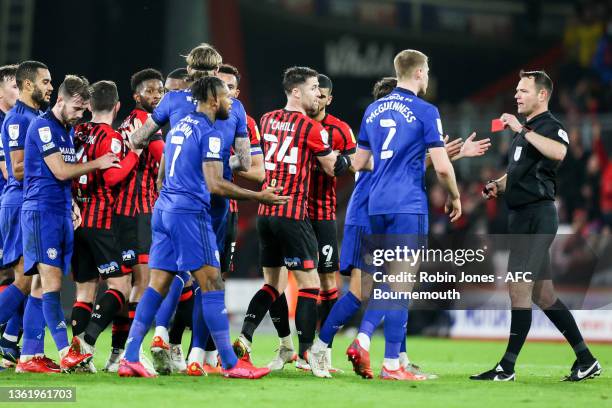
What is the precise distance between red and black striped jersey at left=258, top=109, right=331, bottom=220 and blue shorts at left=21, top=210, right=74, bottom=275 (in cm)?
159

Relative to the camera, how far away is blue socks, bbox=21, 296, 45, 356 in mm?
8477

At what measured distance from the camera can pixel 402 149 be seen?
26.8 ft

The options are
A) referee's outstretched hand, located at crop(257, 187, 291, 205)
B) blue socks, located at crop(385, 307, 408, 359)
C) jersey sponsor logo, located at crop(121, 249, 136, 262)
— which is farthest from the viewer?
jersey sponsor logo, located at crop(121, 249, 136, 262)

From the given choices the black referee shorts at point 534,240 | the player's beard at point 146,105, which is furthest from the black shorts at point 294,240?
the black referee shorts at point 534,240

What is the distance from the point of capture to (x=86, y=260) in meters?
8.80

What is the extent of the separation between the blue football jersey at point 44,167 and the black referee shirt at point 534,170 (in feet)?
11.6

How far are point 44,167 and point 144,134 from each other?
824mm

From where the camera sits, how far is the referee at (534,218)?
27.5 ft

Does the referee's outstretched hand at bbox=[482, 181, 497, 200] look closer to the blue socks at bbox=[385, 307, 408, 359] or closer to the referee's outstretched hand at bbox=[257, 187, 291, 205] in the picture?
the blue socks at bbox=[385, 307, 408, 359]

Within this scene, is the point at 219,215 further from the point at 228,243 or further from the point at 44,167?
the point at 44,167

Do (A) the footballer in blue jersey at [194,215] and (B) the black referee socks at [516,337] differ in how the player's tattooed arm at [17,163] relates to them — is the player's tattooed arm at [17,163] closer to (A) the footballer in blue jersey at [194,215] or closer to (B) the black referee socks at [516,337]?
(A) the footballer in blue jersey at [194,215]

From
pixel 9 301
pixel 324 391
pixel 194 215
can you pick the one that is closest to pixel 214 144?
pixel 194 215

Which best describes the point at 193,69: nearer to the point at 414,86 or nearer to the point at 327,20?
the point at 414,86

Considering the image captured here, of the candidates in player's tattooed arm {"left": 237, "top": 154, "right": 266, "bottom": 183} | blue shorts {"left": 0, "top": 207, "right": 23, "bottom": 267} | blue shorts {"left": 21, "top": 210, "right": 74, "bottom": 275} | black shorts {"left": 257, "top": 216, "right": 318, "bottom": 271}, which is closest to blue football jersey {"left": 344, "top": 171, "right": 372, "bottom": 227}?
black shorts {"left": 257, "top": 216, "right": 318, "bottom": 271}
